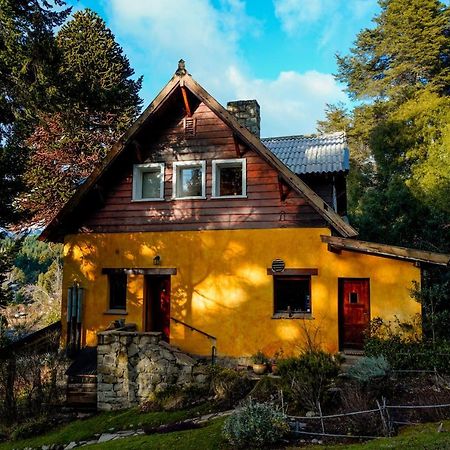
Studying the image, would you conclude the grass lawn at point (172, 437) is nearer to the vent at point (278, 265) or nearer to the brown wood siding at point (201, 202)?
the vent at point (278, 265)

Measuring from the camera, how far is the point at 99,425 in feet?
33.8

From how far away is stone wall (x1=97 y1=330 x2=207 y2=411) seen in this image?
11148 mm

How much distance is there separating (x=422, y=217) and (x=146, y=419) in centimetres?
1621

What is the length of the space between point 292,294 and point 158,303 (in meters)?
4.69

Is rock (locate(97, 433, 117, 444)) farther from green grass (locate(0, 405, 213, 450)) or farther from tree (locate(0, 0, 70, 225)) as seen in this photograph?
tree (locate(0, 0, 70, 225))

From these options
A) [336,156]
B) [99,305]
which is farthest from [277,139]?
[99,305]

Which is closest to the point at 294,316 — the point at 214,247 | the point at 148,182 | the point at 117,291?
the point at 214,247

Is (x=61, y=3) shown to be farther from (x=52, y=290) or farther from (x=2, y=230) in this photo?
(x=52, y=290)

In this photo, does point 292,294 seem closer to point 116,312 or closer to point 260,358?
point 260,358

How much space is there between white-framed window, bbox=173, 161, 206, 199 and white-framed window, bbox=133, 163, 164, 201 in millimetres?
510

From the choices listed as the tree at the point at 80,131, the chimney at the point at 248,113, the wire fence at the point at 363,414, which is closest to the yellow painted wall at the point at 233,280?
the wire fence at the point at 363,414

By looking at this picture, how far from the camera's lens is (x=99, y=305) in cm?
1442

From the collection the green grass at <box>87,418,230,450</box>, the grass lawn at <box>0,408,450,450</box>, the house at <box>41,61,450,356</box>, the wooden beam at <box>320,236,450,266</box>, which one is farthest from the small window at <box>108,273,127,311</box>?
the wooden beam at <box>320,236,450,266</box>

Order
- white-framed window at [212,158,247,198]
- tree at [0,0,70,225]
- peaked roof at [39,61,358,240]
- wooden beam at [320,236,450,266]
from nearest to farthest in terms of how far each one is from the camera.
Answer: tree at [0,0,70,225], wooden beam at [320,236,450,266], peaked roof at [39,61,358,240], white-framed window at [212,158,247,198]
